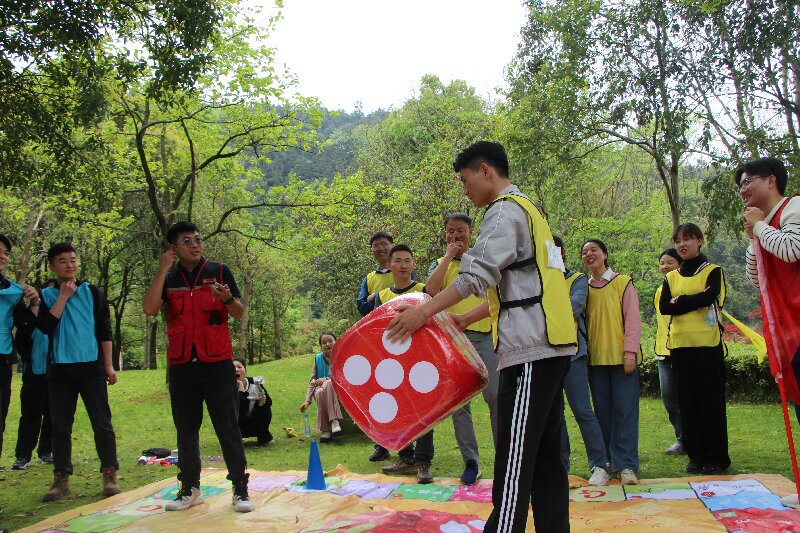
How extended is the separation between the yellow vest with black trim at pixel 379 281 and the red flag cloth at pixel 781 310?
342 cm

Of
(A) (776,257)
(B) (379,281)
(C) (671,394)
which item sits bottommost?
(C) (671,394)

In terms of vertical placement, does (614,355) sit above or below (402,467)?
above

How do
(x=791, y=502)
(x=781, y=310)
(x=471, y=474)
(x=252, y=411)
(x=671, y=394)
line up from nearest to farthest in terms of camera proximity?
(x=781, y=310)
(x=791, y=502)
(x=471, y=474)
(x=671, y=394)
(x=252, y=411)

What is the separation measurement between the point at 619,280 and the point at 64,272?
459 cm

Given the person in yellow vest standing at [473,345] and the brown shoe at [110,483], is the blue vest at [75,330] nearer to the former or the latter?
the brown shoe at [110,483]

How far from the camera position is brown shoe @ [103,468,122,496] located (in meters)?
5.34

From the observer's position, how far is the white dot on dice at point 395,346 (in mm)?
3174

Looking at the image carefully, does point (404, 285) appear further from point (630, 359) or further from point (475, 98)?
point (475, 98)

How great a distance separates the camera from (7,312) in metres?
5.01

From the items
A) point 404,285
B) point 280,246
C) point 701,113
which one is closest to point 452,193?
point 280,246

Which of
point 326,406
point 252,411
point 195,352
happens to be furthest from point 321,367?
point 195,352

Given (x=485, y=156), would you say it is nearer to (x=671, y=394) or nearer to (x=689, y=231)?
(x=689, y=231)

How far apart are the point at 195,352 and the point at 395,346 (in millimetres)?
1960

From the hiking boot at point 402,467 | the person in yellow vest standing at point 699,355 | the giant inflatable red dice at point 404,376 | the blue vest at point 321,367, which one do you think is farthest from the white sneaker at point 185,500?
the person in yellow vest standing at point 699,355
